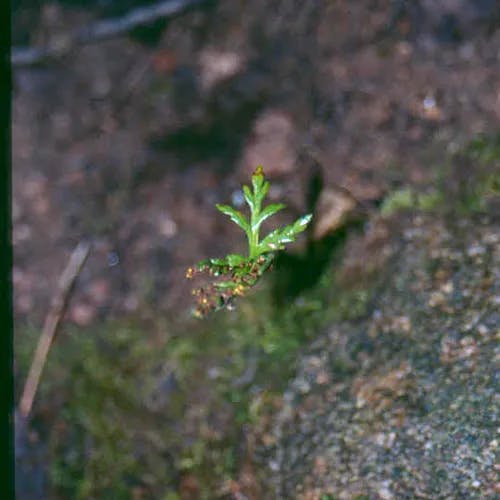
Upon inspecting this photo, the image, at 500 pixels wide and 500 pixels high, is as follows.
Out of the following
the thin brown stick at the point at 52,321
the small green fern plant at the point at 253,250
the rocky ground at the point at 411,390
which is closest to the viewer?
the small green fern plant at the point at 253,250

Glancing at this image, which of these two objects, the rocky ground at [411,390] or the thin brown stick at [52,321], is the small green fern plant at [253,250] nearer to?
the rocky ground at [411,390]

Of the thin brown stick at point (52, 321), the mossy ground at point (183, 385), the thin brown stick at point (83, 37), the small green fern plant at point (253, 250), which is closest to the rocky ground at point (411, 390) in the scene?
the mossy ground at point (183, 385)

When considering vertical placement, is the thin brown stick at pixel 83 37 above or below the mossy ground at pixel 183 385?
above

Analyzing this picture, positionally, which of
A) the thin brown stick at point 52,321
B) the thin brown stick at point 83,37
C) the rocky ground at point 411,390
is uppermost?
the thin brown stick at point 83,37

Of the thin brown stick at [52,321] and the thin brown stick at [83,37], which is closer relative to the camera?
the thin brown stick at [52,321]

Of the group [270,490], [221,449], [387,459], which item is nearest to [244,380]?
[221,449]

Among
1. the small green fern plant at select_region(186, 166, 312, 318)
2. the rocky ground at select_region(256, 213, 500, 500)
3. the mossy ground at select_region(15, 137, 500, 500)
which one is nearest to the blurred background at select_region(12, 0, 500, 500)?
the mossy ground at select_region(15, 137, 500, 500)

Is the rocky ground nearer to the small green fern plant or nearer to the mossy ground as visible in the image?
the mossy ground

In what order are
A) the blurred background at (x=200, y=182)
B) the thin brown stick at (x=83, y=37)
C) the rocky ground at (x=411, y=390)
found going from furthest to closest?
the thin brown stick at (x=83, y=37) < the blurred background at (x=200, y=182) < the rocky ground at (x=411, y=390)
